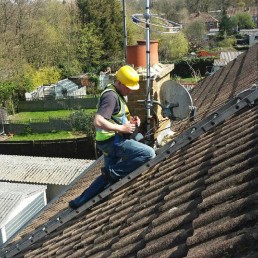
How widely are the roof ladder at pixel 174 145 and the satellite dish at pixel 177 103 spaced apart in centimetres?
101

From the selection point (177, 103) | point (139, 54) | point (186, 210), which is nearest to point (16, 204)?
point (139, 54)

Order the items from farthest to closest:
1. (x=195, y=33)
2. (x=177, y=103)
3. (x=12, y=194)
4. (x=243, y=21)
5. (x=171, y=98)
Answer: (x=243, y=21) < (x=195, y=33) < (x=12, y=194) < (x=171, y=98) < (x=177, y=103)

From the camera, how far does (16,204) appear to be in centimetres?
1337

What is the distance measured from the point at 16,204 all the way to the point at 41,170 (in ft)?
12.7

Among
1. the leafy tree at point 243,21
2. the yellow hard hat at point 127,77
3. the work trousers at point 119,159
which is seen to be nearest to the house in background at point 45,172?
the work trousers at point 119,159

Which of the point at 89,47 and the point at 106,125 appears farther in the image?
the point at 89,47

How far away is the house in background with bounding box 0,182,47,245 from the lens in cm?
1289

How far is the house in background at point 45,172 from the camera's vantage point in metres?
16.2

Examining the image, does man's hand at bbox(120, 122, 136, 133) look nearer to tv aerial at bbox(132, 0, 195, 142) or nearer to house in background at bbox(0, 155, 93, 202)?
tv aerial at bbox(132, 0, 195, 142)

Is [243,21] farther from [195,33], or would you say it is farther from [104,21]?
[104,21]

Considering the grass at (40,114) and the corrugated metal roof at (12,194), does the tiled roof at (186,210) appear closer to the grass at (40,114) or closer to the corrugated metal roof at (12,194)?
the corrugated metal roof at (12,194)

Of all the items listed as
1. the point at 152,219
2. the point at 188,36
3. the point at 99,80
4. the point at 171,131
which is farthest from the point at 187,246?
the point at 188,36

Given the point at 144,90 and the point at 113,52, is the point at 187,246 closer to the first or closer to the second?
the point at 144,90

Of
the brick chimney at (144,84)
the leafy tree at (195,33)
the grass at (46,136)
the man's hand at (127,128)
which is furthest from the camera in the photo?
the leafy tree at (195,33)
